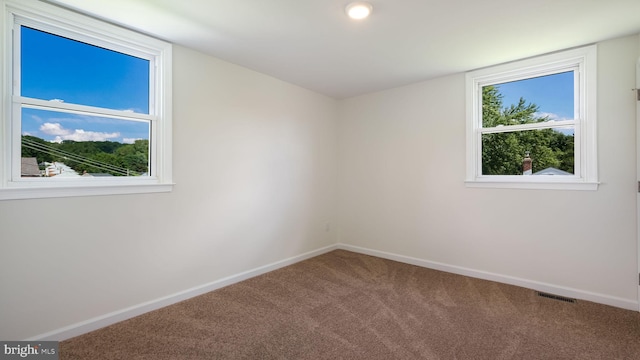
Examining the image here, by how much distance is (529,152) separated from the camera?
10.3 ft

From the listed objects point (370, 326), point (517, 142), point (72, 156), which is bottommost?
point (370, 326)

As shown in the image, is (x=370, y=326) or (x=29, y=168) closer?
(x=29, y=168)

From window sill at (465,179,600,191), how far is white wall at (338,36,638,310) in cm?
5

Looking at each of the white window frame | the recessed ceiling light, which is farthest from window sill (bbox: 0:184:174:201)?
the recessed ceiling light

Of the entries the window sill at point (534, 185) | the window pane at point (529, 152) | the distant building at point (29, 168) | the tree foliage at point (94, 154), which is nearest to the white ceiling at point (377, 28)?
the window pane at point (529, 152)

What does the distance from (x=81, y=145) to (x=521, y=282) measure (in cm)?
426

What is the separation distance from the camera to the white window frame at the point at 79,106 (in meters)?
1.93

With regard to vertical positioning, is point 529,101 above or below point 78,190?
above

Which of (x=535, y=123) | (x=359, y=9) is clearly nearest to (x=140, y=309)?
(x=359, y=9)

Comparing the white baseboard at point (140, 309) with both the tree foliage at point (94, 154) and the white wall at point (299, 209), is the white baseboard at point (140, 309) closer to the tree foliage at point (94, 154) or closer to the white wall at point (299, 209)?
the white wall at point (299, 209)

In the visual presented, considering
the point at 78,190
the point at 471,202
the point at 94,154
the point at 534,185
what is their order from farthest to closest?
the point at 471,202, the point at 534,185, the point at 94,154, the point at 78,190

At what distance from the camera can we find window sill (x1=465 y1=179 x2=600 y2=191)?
274cm

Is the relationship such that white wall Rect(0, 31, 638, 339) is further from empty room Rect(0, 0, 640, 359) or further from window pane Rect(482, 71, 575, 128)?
window pane Rect(482, 71, 575, 128)

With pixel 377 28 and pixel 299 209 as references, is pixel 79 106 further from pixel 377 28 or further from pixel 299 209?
pixel 299 209
